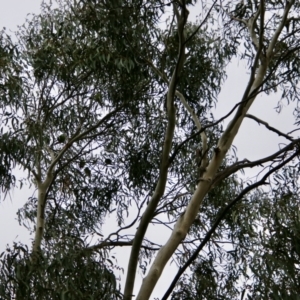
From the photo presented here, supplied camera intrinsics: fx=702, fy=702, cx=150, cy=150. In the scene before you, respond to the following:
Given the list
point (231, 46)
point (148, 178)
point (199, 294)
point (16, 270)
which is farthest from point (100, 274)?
point (231, 46)

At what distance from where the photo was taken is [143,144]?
5.80 meters

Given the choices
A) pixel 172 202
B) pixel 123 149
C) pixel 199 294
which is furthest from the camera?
pixel 123 149

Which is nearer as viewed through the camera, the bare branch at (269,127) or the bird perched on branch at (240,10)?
the bare branch at (269,127)

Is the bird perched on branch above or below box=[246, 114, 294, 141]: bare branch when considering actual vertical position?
above

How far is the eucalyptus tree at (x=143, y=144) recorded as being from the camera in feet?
13.8

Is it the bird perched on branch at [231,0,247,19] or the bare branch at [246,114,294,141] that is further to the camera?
the bird perched on branch at [231,0,247,19]

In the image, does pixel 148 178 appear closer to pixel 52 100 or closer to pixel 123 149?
pixel 123 149

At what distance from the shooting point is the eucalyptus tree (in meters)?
4.21

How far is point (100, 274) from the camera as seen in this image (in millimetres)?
3973

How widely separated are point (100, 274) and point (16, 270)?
0.47 metres

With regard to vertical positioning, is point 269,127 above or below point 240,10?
below

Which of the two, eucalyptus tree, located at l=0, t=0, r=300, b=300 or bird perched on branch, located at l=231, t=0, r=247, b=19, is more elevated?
bird perched on branch, located at l=231, t=0, r=247, b=19

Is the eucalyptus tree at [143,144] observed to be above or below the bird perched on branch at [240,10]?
below

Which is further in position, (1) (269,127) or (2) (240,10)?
(2) (240,10)
